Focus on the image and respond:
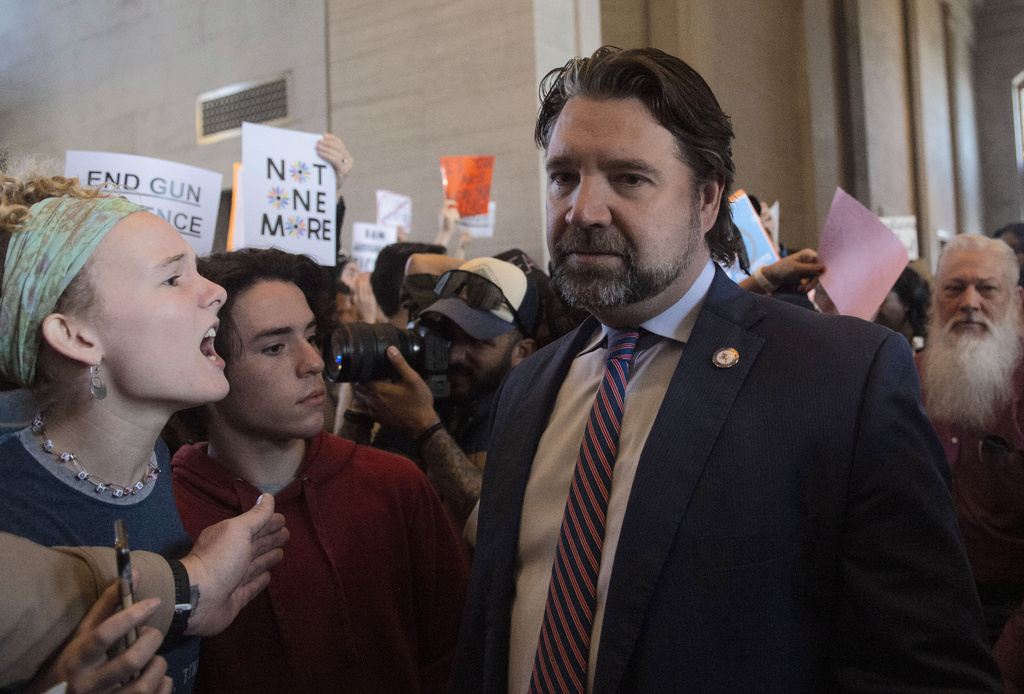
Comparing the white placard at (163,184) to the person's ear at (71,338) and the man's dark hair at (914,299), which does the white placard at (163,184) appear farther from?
the man's dark hair at (914,299)

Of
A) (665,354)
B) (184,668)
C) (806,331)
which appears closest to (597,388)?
(665,354)

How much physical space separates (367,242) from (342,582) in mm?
3119

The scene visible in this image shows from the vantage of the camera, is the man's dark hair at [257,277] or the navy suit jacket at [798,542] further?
the man's dark hair at [257,277]

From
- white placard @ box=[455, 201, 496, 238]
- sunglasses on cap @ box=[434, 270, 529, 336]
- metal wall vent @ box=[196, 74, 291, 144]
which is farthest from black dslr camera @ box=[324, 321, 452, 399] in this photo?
metal wall vent @ box=[196, 74, 291, 144]

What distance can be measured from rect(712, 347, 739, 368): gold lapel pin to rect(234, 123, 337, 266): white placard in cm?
197

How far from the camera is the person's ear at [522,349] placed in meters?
2.30


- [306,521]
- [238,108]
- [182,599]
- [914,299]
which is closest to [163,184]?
[306,521]

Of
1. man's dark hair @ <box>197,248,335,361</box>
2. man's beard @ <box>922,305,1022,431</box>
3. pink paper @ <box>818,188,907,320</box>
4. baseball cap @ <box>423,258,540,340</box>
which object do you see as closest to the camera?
man's dark hair @ <box>197,248,335,361</box>

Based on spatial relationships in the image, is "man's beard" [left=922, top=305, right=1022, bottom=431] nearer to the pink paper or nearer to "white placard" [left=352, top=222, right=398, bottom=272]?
the pink paper

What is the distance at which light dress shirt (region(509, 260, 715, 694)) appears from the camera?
1.26m

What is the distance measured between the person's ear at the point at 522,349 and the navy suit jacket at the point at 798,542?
3.63 feet

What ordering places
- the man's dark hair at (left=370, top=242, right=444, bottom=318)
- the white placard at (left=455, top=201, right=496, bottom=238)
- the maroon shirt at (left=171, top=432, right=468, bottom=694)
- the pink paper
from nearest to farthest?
the maroon shirt at (left=171, top=432, right=468, bottom=694) → the pink paper → the man's dark hair at (left=370, top=242, right=444, bottom=318) → the white placard at (left=455, top=201, right=496, bottom=238)

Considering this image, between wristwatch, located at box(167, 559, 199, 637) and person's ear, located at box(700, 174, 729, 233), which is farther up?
person's ear, located at box(700, 174, 729, 233)

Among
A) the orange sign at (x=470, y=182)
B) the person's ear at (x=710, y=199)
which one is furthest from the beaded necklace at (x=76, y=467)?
the orange sign at (x=470, y=182)
